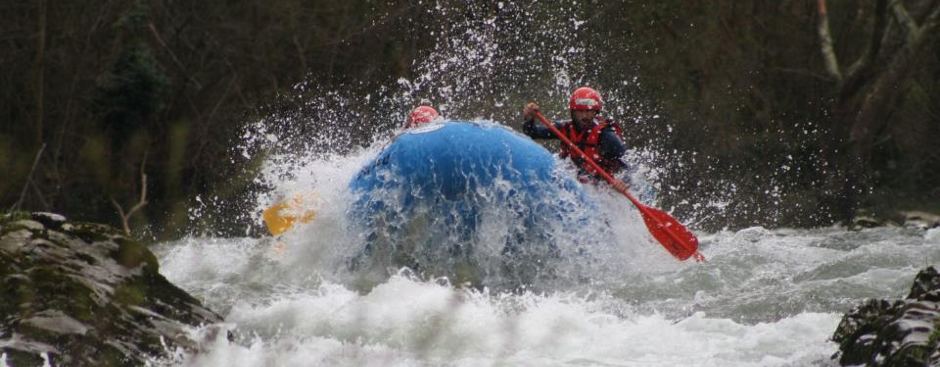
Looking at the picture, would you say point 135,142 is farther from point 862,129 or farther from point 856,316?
point 856,316

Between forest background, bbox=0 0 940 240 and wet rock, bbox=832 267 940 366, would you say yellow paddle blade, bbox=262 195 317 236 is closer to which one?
wet rock, bbox=832 267 940 366

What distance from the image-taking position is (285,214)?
8398 millimetres

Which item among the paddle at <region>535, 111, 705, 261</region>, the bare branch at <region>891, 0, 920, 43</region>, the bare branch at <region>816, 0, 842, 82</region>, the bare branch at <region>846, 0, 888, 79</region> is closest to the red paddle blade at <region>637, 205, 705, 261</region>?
the paddle at <region>535, 111, 705, 261</region>

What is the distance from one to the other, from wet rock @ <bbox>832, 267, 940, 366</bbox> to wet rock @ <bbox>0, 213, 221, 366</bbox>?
2494 millimetres

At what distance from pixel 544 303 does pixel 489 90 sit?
9745mm

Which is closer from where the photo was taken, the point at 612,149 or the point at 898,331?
the point at 898,331

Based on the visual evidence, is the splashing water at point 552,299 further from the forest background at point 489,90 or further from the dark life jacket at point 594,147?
the forest background at point 489,90

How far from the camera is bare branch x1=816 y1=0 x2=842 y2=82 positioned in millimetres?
14586

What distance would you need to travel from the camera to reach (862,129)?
46.4ft

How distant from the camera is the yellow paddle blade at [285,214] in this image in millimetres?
8266

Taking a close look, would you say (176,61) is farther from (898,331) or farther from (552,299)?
(898,331)

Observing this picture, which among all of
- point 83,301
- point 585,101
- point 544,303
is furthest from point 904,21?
point 83,301

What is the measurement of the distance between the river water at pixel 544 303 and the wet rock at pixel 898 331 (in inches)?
7.1

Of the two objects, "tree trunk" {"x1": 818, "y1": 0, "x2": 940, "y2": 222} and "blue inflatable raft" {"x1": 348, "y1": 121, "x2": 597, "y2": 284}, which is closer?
"blue inflatable raft" {"x1": 348, "y1": 121, "x2": 597, "y2": 284}
